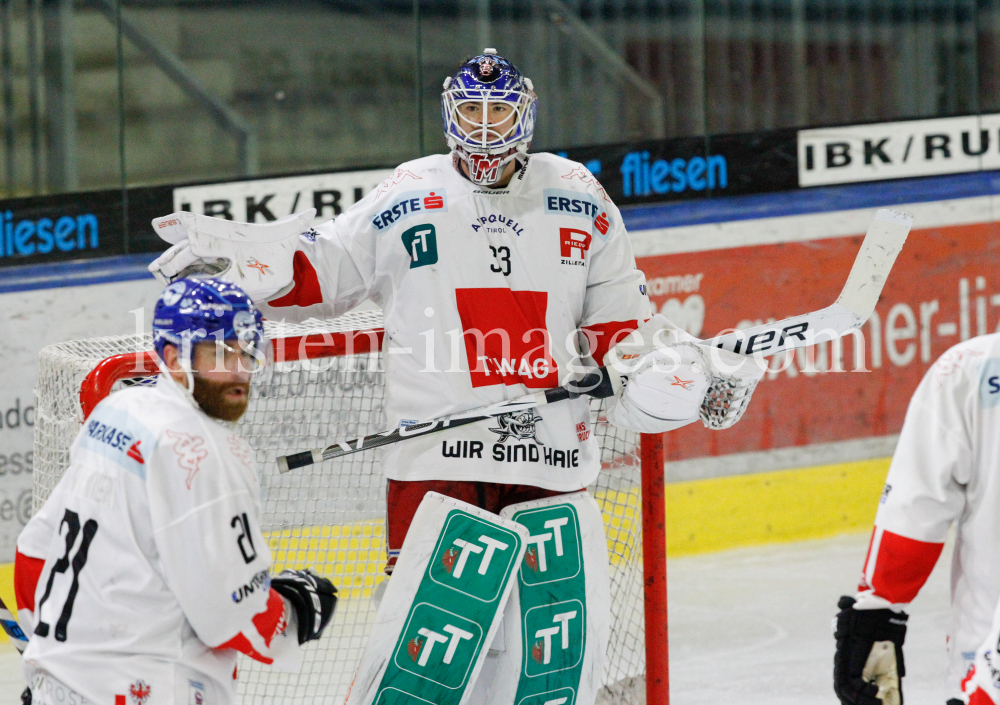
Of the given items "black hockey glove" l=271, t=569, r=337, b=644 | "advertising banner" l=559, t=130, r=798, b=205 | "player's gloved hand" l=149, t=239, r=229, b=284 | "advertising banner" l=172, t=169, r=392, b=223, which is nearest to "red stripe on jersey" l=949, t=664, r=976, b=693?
"black hockey glove" l=271, t=569, r=337, b=644

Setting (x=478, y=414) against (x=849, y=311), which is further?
(x=849, y=311)

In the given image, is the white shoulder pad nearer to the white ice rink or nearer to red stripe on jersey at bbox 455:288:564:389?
red stripe on jersey at bbox 455:288:564:389

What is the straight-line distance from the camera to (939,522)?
1867 mm

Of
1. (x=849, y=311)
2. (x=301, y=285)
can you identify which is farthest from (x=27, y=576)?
(x=849, y=311)

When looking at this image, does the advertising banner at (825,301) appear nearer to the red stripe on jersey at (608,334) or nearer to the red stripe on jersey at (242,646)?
the red stripe on jersey at (608,334)

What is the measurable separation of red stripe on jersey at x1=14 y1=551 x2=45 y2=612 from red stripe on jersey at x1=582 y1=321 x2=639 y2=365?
3.67 feet

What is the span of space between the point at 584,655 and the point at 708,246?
9.34 feet

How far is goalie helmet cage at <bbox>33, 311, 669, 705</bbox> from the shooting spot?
2844 mm

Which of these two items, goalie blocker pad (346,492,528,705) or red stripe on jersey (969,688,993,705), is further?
goalie blocker pad (346,492,528,705)

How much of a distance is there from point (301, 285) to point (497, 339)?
0.38m

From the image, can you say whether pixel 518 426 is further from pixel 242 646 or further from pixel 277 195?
pixel 277 195

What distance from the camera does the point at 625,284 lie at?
101 inches

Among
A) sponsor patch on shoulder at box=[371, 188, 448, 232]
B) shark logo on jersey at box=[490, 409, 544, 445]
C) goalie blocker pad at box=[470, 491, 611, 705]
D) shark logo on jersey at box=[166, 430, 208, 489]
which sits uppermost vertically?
sponsor patch on shoulder at box=[371, 188, 448, 232]

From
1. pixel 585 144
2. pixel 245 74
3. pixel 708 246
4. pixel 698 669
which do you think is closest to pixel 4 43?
pixel 245 74
